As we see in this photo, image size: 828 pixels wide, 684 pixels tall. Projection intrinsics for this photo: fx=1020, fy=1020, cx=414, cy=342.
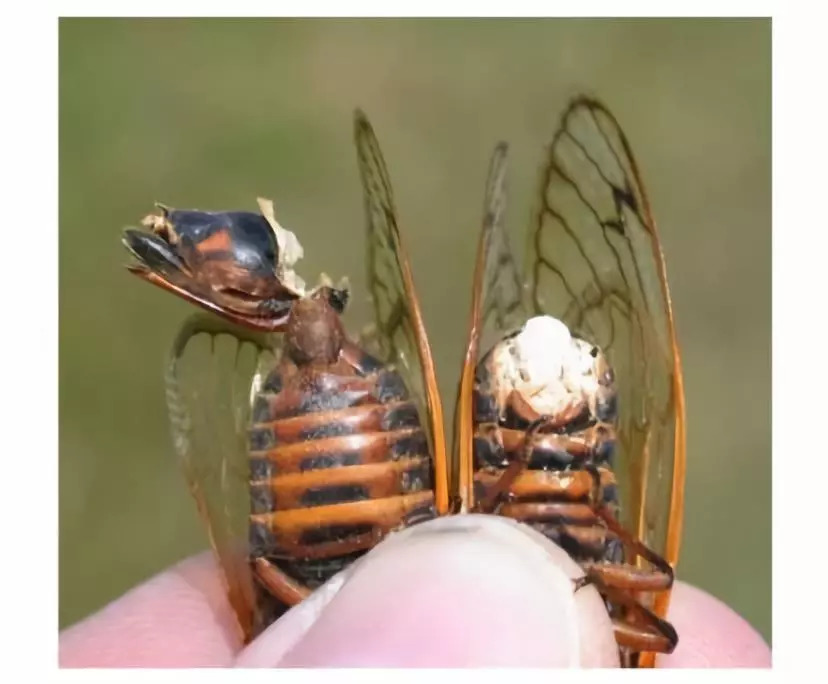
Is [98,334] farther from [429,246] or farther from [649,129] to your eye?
[649,129]

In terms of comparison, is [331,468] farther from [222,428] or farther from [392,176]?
[392,176]

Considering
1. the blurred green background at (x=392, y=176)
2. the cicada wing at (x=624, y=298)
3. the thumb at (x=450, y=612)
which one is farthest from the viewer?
the blurred green background at (x=392, y=176)

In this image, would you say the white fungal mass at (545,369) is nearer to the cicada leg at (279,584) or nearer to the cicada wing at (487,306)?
the cicada wing at (487,306)

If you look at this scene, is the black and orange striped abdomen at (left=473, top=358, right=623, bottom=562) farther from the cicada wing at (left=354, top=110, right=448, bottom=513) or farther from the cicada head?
the cicada head

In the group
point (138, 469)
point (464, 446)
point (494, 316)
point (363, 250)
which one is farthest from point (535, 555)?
point (138, 469)

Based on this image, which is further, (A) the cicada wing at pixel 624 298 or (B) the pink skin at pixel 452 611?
(A) the cicada wing at pixel 624 298

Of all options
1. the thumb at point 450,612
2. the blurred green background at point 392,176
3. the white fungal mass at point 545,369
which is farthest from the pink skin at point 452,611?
the blurred green background at point 392,176
